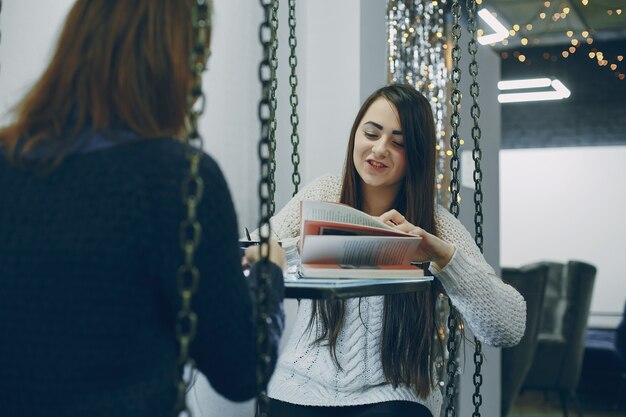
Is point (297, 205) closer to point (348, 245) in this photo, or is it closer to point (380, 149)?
point (380, 149)

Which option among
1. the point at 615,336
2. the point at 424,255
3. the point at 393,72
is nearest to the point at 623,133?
the point at 615,336

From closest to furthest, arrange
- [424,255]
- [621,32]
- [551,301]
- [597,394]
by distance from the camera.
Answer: [424,255] → [551,301] → [597,394] → [621,32]

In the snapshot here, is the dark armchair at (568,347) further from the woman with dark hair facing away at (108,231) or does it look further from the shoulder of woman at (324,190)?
the woman with dark hair facing away at (108,231)

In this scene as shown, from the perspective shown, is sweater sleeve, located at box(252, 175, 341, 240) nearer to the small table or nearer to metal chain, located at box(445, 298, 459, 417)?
metal chain, located at box(445, 298, 459, 417)

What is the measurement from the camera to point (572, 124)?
28.0 ft

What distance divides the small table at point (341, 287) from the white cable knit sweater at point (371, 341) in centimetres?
Answer: 49

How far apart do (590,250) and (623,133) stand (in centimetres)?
132

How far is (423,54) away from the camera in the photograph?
13.0 ft

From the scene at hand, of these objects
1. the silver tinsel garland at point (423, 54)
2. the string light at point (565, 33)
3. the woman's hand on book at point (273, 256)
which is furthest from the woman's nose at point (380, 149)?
the string light at point (565, 33)

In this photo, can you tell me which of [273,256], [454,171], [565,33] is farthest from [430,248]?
[565,33]

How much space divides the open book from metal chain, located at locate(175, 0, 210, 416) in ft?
1.55

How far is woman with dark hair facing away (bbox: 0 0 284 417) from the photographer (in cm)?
106

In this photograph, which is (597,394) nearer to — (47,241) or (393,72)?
(393,72)

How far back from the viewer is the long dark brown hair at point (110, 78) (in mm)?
1105
